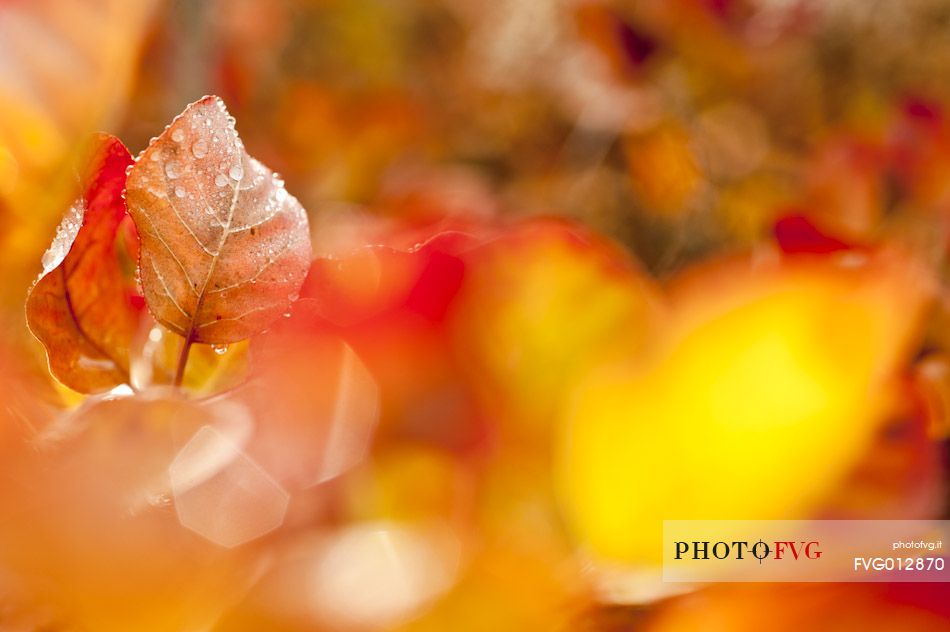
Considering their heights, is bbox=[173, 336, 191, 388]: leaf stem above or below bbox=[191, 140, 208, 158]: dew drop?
below

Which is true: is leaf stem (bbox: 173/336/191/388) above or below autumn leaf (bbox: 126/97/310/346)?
below

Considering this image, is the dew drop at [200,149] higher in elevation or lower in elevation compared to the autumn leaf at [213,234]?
higher
